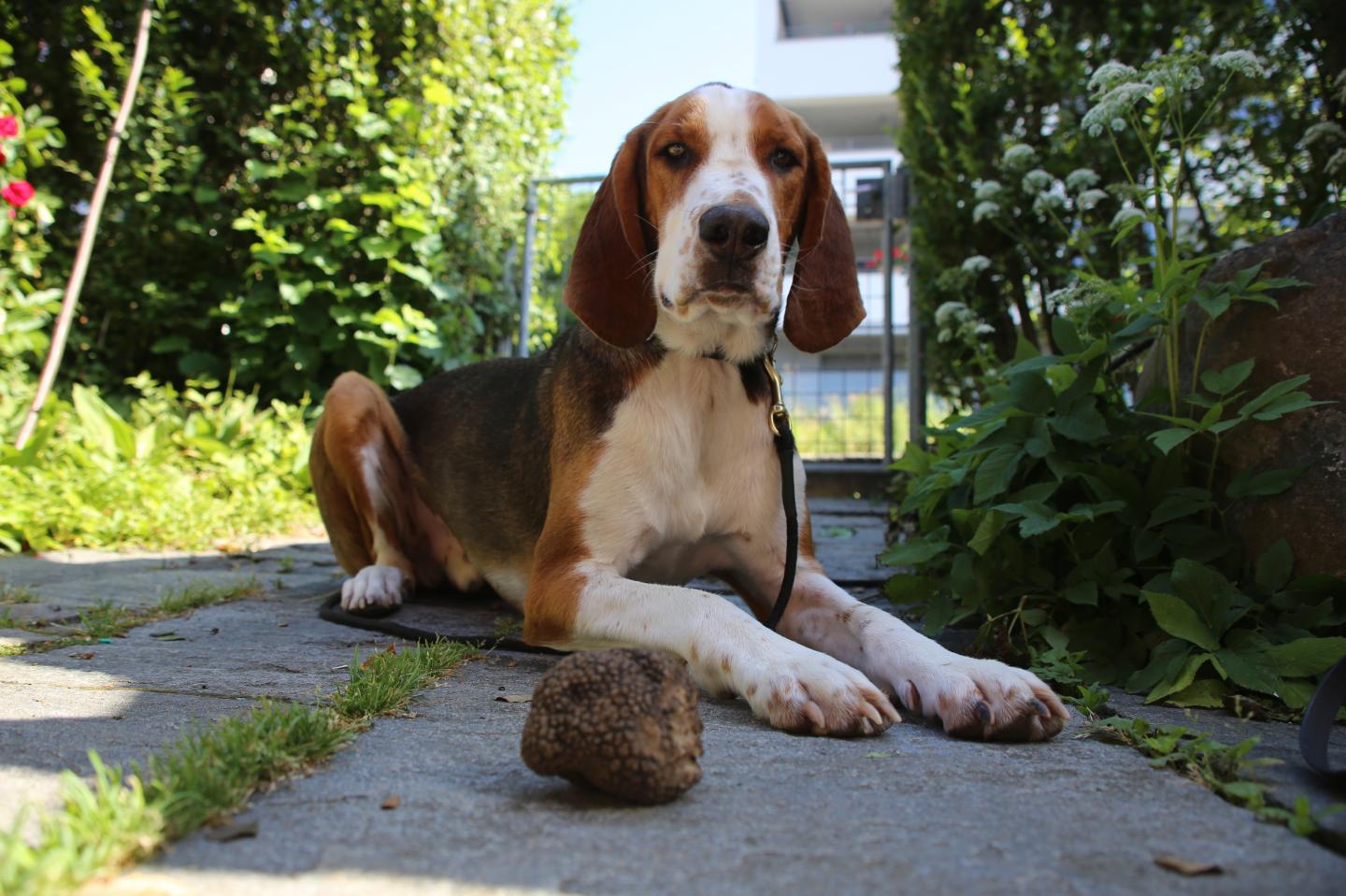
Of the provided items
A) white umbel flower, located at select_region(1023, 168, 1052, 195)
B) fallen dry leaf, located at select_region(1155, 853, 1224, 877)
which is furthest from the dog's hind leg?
white umbel flower, located at select_region(1023, 168, 1052, 195)

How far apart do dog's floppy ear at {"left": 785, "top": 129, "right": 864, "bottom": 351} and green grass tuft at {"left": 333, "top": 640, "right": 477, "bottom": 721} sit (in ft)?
4.26

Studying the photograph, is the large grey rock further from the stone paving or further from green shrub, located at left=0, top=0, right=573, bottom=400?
green shrub, located at left=0, top=0, right=573, bottom=400

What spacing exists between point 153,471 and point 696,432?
4071 millimetres

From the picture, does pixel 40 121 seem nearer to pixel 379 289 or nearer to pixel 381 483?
pixel 379 289

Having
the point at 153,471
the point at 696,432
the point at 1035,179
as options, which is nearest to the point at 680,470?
the point at 696,432

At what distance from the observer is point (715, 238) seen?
91.1 inches

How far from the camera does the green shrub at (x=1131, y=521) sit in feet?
7.25

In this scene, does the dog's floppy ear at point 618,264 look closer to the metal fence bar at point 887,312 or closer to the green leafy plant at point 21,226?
the green leafy plant at point 21,226

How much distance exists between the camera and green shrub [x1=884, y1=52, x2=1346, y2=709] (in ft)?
7.25

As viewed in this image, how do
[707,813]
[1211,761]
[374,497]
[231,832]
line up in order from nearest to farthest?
1. [231,832]
2. [707,813]
3. [1211,761]
4. [374,497]

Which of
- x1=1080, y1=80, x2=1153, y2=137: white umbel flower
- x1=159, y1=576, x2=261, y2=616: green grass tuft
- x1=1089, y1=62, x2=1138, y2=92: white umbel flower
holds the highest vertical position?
x1=1089, y1=62, x2=1138, y2=92: white umbel flower

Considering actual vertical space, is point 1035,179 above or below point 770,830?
above

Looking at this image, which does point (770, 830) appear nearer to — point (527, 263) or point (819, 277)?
point (819, 277)

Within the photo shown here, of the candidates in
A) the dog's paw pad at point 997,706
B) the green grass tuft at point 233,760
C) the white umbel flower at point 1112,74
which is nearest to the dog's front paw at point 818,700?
the dog's paw pad at point 997,706
